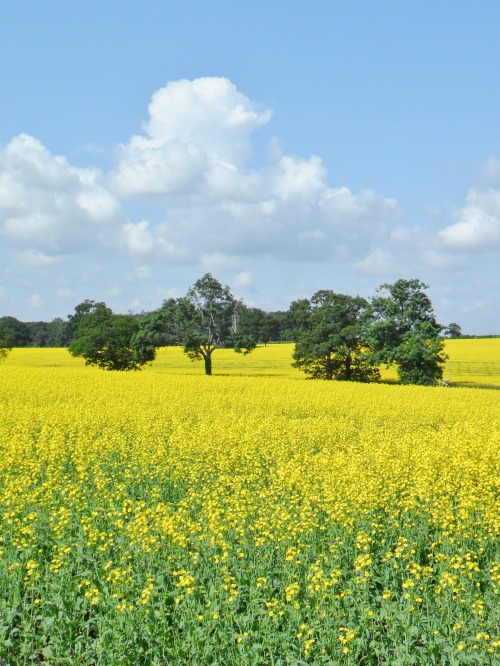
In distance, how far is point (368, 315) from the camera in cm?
6031

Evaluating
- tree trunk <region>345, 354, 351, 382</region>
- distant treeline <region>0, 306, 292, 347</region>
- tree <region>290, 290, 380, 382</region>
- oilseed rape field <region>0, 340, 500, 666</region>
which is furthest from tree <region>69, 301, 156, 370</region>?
oilseed rape field <region>0, 340, 500, 666</region>

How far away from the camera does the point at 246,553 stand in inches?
337

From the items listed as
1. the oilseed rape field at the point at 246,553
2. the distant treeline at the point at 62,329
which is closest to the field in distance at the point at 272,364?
the distant treeline at the point at 62,329

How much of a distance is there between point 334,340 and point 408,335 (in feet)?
22.4

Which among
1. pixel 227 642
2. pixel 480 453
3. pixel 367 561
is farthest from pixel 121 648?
pixel 480 453

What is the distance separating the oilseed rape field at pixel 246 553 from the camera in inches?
261

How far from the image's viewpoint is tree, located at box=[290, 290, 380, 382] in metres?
60.2

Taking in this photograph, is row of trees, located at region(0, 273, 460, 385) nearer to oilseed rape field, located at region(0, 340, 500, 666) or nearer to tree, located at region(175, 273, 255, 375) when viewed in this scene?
tree, located at region(175, 273, 255, 375)

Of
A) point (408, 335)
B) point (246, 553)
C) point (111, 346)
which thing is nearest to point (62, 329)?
point (111, 346)

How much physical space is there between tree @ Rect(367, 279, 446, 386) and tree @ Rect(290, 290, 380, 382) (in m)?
1.84

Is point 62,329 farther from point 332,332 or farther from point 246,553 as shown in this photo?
point 246,553

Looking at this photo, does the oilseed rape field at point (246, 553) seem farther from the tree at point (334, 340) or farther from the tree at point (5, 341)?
the tree at point (5, 341)

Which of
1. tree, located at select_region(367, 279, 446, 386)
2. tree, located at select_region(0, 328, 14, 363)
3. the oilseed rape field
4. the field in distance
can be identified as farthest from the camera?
tree, located at select_region(0, 328, 14, 363)

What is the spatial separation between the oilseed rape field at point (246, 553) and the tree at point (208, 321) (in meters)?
41.2
